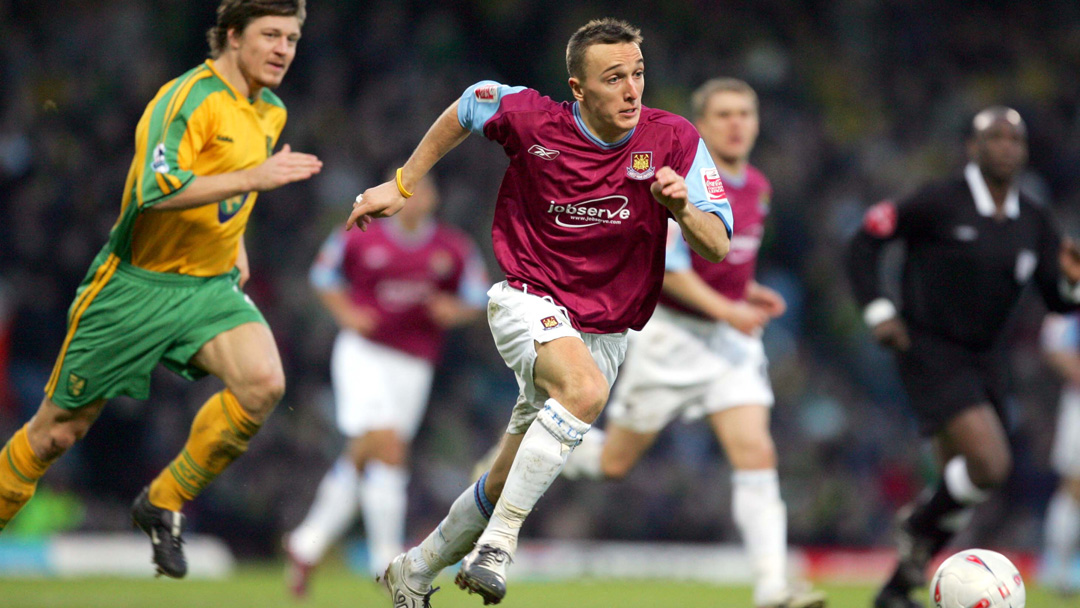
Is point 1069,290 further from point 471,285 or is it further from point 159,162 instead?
point 159,162

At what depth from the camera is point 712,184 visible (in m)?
5.07

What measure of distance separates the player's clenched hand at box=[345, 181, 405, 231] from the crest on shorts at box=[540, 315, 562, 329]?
730 millimetres

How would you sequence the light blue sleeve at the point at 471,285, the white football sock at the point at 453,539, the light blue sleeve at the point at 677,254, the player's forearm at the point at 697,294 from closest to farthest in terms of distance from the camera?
the white football sock at the point at 453,539 < the player's forearm at the point at 697,294 < the light blue sleeve at the point at 677,254 < the light blue sleeve at the point at 471,285

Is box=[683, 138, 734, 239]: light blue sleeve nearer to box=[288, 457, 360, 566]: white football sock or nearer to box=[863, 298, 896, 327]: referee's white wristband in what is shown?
box=[863, 298, 896, 327]: referee's white wristband

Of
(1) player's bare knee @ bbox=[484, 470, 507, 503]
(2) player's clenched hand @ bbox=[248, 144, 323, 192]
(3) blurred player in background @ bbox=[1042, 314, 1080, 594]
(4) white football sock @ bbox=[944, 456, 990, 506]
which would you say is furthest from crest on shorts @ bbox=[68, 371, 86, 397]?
(3) blurred player in background @ bbox=[1042, 314, 1080, 594]

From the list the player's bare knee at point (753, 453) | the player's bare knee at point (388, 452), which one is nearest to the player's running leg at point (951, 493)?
the player's bare knee at point (753, 453)

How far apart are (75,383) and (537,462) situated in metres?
2.27

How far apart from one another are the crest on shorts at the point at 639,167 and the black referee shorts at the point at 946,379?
2.97 metres

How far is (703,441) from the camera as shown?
1342cm

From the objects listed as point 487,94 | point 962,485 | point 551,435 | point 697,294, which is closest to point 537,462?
point 551,435

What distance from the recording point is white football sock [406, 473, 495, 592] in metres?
5.29

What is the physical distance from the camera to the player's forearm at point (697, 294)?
6.82m

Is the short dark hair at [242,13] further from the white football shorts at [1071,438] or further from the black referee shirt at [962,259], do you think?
the white football shorts at [1071,438]

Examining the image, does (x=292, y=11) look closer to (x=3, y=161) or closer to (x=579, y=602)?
(x=579, y=602)
